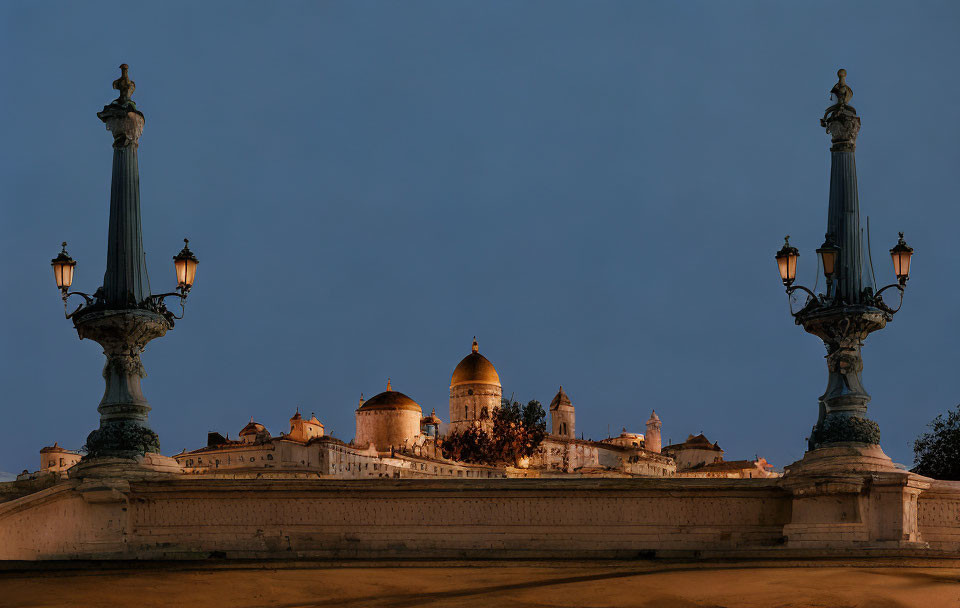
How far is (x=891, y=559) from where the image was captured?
16219 millimetres

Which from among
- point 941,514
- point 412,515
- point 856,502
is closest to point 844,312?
point 856,502

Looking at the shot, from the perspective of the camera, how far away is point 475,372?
4358 inches

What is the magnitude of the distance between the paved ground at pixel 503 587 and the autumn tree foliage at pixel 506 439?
244ft

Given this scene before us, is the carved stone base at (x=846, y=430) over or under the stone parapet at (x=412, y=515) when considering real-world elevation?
over

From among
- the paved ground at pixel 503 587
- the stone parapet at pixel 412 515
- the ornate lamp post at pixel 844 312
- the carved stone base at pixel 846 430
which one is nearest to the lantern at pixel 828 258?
the ornate lamp post at pixel 844 312

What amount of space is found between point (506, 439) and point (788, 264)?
72.5 metres

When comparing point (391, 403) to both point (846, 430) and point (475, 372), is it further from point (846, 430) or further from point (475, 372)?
point (846, 430)

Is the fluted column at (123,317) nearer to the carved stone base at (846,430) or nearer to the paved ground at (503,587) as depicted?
the paved ground at (503,587)

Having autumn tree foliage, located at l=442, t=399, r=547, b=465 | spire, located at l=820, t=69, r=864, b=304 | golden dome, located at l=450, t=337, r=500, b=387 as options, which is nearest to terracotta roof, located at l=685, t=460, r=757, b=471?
autumn tree foliage, located at l=442, t=399, r=547, b=465

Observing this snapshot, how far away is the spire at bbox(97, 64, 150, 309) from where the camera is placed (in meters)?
20.2

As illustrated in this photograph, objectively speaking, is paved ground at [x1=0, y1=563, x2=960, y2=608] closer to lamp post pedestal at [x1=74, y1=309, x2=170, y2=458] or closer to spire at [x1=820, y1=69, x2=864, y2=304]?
lamp post pedestal at [x1=74, y1=309, x2=170, y2=458]

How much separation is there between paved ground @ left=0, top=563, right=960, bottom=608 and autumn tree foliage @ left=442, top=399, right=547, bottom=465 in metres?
74.4

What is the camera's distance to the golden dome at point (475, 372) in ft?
362

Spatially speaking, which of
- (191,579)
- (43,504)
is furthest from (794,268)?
(43,504)
